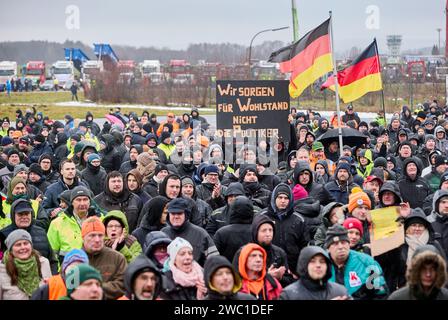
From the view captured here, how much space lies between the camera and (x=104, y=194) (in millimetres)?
10305

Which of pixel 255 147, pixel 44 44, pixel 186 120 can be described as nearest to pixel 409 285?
pixel 255 147

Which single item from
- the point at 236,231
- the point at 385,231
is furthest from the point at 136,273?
the point at 385,231

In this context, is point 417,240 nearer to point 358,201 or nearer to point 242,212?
point 358,201

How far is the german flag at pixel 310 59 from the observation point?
14266 millimetres

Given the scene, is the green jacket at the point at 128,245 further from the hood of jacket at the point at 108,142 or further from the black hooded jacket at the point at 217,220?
the hood of jacket at the point at 108,142

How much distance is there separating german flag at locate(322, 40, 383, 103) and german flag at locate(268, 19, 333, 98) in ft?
3.70

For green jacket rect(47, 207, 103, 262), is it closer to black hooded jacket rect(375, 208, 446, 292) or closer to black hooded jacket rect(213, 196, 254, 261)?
black hooded jacket rect(213, 196, 254, 261)

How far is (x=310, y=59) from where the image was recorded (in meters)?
14.5

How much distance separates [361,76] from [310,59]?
1.46 m

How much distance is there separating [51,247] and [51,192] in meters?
2.28

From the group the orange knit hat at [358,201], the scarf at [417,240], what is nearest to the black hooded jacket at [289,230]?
the orange knit hat at [358,201]

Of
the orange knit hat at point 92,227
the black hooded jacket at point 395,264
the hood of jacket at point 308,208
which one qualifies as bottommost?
the black hooded jacket at point 395,264

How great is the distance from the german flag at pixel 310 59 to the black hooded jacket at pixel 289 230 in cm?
542
